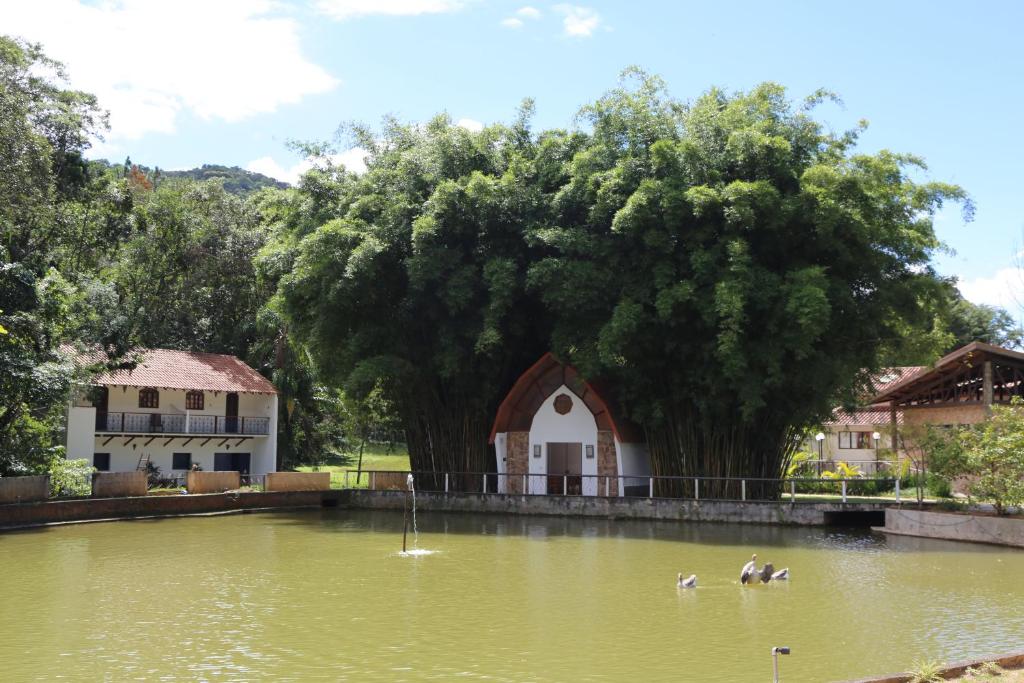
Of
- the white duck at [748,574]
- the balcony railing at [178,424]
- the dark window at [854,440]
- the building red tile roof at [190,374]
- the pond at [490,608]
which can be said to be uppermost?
the building red tile roof at [190,374]

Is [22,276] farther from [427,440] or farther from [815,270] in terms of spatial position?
[815,270]

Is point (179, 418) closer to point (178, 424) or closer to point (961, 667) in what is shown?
point (178, 424)

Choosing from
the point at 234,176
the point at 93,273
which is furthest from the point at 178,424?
the point at 234,176

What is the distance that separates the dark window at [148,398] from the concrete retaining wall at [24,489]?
41.0 ft

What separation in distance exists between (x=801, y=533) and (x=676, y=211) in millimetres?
9121

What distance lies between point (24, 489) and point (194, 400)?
14457mm

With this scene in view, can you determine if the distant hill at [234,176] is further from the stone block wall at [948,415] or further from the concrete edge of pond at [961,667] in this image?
the concrete edge of pond at [961,667]

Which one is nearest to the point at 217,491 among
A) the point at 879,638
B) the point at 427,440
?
the point at 427,440

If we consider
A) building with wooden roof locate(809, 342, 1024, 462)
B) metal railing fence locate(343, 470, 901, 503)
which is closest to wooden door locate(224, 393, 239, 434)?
metal railing fence locate(343, 470, 901, 503)

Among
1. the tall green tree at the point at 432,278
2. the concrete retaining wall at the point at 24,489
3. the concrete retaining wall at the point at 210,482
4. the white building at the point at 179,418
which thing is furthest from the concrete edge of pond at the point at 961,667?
the white building at the point at 179,418

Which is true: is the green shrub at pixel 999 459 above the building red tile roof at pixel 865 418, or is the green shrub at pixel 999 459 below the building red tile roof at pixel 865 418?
below

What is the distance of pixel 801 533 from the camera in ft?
83.1

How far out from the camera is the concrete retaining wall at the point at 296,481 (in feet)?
111

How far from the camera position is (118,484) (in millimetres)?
29391
